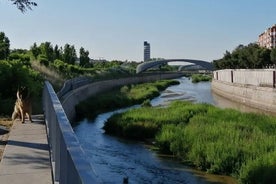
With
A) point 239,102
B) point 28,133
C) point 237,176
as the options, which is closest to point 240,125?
point 237,176

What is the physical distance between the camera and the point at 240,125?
24.1 meters

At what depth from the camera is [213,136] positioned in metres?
20.7

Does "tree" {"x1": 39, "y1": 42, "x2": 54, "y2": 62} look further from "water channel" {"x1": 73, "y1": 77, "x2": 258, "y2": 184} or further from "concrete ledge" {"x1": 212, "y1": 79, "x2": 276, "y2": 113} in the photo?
"water channel" {"x1": 73, "y1": 77, "x2": 258, "y2": 184}

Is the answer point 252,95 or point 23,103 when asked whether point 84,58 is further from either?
point 23,103

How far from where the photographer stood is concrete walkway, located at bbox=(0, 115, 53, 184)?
7.08m

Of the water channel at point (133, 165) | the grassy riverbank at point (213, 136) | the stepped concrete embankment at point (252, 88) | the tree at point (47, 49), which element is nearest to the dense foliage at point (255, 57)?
the stepped concrete embankment at point (252, 88)

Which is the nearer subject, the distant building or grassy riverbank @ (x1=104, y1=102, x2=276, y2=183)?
grassy riverbank @ (x1=104, y1=102, x2=276, y2=183)

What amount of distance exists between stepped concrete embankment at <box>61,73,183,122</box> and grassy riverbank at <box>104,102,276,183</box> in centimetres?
516

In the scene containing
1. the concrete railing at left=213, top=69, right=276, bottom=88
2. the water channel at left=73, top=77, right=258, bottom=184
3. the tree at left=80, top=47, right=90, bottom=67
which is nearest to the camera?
the water channel at left=73, top=77, right=258, bottom=184

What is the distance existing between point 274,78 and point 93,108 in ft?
65.0

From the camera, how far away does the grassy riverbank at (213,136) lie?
15875 millimetres

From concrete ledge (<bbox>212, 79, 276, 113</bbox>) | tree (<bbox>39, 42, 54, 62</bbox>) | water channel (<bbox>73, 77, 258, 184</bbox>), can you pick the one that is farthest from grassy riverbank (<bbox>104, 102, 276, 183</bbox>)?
tree (<bbox>39, 42, 54, 62</bbox>)

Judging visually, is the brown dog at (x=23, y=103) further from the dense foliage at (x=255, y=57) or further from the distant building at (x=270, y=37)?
the distant building at (x=270, y=37)

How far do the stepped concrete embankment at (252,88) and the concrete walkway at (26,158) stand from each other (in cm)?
3736
